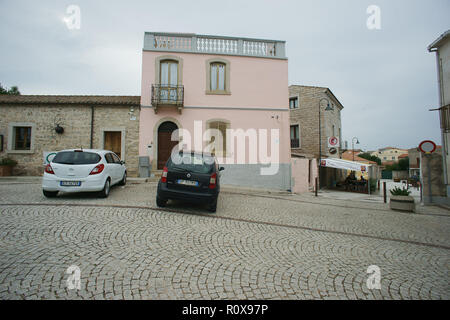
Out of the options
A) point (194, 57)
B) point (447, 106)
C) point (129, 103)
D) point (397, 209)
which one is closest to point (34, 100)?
point (129, 103)

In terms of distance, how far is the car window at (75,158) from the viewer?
6.03m

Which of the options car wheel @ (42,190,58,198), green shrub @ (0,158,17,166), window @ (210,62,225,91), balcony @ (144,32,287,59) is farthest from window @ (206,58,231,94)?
green shrub @ (0,158,17,166)

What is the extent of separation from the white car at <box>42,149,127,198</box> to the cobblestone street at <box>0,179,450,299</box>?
0.50m

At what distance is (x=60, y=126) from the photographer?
38.1ft

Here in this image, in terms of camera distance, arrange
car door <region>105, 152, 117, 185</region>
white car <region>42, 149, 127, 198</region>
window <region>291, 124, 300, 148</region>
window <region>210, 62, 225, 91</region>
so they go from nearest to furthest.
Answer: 1. white car <region>42, 149, 127, 198</region>
2. car door <region>105, 152, 117, 185</region>
3. window <region>210, 62, 225, 91</region>
4. window <region>291, 124, 300, 148</region>

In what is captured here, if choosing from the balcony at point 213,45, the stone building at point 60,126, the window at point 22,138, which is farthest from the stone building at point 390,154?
the window at point 22,138

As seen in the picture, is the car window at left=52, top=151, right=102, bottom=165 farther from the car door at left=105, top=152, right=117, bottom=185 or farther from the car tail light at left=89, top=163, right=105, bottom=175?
the car door at left=105, top=152, right=117, bottom=185

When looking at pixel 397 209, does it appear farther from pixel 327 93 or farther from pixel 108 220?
pixel 327 93

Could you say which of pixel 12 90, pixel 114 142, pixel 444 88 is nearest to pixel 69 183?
pixel 114 142

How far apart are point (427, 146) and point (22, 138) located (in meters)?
21.0

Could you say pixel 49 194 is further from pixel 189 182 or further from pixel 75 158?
pixel 189 182

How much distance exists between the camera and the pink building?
38.4 ft
